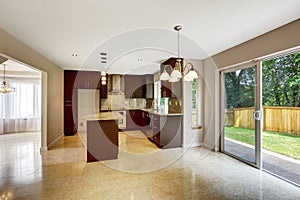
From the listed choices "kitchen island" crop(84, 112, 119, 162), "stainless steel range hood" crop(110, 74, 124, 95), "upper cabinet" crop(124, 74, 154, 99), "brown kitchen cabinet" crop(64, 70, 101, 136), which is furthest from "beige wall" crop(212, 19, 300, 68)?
"brown kitchen cabinet" crop(64, 70, 101, 136)

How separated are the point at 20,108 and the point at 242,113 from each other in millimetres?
7672

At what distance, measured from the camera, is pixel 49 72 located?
463 cm

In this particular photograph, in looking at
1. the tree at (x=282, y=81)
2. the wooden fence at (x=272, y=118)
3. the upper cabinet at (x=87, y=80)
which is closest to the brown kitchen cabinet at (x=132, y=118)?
the upper cabinet at (x=87, y=80)

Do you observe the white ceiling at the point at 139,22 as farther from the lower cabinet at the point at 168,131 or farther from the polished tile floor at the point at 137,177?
the polished tile floor at the point at 137,177

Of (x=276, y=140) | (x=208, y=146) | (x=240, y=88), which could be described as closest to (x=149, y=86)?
(x=208, y=146)

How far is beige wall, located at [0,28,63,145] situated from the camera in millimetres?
2829

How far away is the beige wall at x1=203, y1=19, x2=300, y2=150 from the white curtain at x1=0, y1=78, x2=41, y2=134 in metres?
6.54

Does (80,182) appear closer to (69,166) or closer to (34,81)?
(69,166)

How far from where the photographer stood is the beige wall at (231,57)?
255cm

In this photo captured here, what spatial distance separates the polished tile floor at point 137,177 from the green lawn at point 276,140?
0.59 m

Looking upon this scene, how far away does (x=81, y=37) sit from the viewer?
310cm

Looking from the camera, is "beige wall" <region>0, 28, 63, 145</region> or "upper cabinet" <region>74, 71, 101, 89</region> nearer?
"beige wall" <region>0, 28, 63, 145</region>

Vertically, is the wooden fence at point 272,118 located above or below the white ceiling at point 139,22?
below

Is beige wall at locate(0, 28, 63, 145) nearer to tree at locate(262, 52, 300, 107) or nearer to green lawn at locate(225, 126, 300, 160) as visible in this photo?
tree at locate(262, 52, 300, 107)
